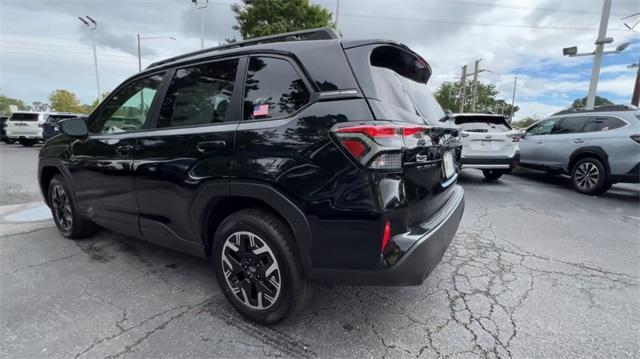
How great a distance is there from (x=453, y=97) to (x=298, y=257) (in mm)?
58382

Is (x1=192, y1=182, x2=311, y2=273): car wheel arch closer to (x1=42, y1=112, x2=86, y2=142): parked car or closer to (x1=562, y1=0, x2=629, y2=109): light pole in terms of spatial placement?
(x1=562, y1=0, x2=629, y2=109): light pole

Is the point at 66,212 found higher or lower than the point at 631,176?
lower

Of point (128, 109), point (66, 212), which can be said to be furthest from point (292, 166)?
point (66, 212)

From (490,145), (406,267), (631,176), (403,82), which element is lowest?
(406,267)

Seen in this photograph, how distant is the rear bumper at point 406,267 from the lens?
1.76 meters

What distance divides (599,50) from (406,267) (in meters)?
13.4

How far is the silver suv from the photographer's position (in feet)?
19.4

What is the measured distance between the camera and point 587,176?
660 centimetres

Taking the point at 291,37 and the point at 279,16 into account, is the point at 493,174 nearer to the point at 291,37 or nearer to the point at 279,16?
the point at 291,37

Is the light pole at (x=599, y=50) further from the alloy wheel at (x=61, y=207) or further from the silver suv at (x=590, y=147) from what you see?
the alloy wheel at (x=61, y=207)

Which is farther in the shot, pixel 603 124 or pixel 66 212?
pixel 603 124

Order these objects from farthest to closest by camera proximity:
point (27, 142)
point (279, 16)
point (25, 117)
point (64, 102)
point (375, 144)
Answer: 1. point (64, 102)
2. point (279, 16)
3. point (27, 142)
4. point (25, 117)
5. point (375, 144)

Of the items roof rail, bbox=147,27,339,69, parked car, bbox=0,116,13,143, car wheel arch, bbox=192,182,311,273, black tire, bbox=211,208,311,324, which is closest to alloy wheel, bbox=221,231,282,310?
black tire, bbox=211,208,311,324

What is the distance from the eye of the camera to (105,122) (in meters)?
3.20
